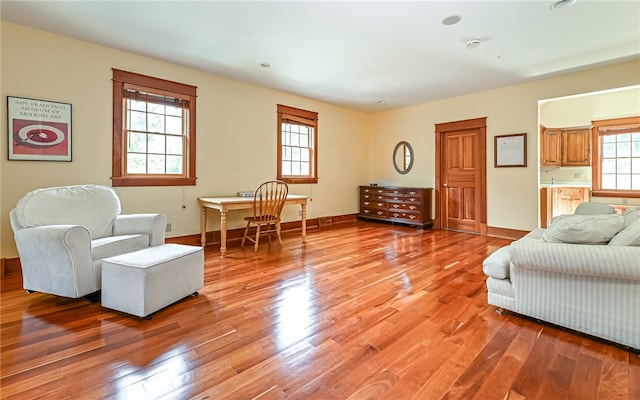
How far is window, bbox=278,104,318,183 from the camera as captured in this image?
18.2 ft

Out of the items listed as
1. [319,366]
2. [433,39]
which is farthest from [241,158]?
[319,366]

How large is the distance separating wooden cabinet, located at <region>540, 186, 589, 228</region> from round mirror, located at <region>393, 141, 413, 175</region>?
257 centimetres

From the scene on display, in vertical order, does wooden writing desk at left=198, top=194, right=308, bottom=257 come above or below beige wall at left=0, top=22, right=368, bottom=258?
below

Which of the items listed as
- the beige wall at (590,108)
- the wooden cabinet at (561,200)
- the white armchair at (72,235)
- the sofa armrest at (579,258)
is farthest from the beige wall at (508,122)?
the white armchair at (72,235)

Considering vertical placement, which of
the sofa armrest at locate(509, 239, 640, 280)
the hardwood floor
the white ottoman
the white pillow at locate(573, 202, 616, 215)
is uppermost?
the white pillow at locate(573, 202, 616, 215)

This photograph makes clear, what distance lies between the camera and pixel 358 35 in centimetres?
332

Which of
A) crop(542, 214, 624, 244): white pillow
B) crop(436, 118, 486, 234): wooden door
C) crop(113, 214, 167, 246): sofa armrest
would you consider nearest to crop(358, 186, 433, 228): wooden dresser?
crop(436, 118, 486, 234): wooden door

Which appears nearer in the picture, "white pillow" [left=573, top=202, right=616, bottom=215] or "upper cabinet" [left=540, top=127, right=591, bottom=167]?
"white pillow" [left=573, top=202, right=616, bottom=215]

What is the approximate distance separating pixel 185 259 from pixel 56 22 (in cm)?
284

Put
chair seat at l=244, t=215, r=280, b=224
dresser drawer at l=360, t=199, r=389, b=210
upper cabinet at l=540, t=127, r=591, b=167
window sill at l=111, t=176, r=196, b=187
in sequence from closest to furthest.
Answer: window sill at l=111, t=176, r=196, b=187
chair seat at l=244, t=215, r=280, b=224
upper cabinet at l=540, t=127, r=591, b=167
dresser drawer at l=360, t=199, r=389, b=210

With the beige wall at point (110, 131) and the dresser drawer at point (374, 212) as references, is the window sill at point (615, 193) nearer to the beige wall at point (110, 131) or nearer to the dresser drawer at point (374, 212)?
the dresser drawer at point (374, 212)

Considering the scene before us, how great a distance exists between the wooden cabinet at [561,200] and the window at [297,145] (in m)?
4.50

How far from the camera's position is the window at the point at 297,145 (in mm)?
5562

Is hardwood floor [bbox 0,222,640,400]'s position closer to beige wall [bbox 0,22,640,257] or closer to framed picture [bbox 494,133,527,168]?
beige wall [bbox 0,22,640,257]
